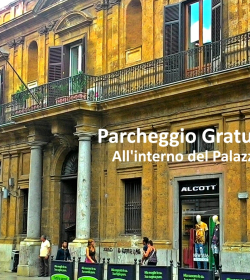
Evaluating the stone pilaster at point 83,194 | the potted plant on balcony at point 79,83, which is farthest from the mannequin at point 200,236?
the potted plant on balcony at point 79,83

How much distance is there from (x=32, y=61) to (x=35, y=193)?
6.71 meters

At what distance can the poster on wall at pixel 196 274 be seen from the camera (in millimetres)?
11734

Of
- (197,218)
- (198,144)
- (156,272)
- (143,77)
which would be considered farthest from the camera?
(143,77)

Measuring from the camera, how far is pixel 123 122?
22297 mm

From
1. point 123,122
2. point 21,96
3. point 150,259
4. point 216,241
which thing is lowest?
point 150,259

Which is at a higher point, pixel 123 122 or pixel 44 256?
pixel 123 122

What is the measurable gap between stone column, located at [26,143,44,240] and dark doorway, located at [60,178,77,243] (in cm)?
95

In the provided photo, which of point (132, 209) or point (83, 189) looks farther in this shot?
point (83, 189)

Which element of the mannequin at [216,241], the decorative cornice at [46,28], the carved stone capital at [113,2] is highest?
the decorative cornice at [46,28]

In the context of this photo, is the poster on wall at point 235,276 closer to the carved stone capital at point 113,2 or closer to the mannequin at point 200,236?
the mannequin at point 200,236

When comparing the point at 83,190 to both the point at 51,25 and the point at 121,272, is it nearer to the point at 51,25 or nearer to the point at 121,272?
the point at 51,25

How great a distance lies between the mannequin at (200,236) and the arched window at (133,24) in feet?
23.7

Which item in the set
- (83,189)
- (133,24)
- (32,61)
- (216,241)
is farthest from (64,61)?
(216,241)

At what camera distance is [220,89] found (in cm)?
1880
